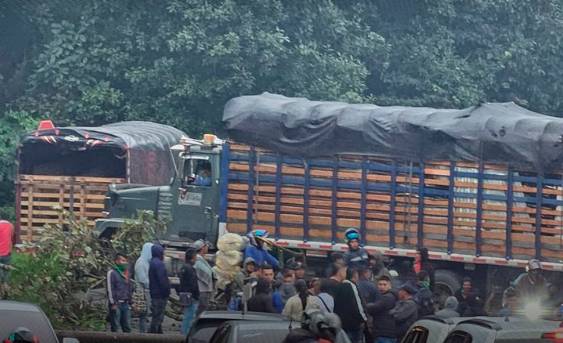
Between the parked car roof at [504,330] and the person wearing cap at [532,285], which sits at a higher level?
the parked car roof at [504,330]

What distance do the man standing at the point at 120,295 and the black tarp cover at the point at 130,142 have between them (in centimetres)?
730

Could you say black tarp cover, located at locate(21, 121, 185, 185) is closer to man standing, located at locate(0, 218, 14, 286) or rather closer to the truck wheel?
man standing, located at locate(0, 218, 14, 286)

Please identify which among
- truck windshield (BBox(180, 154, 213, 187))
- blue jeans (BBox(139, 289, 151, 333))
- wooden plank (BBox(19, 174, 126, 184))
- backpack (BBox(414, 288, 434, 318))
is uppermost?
truck windshield (BBox(180, 154, 213, 187))

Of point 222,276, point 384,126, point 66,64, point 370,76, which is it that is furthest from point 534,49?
point 222,276

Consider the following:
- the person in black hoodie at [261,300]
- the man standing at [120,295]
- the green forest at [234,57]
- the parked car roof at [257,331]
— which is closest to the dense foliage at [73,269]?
the man standing at [120,295]

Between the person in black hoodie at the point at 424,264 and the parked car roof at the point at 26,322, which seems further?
the person in black hoodie at the point at 424,264

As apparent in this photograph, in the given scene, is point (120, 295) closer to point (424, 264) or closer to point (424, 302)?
point (424, 302)

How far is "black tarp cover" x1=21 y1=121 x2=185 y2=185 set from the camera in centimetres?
2384

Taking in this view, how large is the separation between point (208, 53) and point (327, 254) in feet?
41.1

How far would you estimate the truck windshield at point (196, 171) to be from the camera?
20.6 meters

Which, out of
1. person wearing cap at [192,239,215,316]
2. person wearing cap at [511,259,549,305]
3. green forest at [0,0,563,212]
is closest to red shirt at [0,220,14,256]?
person wearing cap at [192,239,215,316]

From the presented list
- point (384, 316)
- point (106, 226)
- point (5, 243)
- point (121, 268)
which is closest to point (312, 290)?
point (384, 316)

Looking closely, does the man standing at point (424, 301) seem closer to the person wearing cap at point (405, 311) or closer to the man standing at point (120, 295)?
the person wearing cap at point (405, 311)

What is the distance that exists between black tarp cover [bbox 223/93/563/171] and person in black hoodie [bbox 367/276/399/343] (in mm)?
5433
